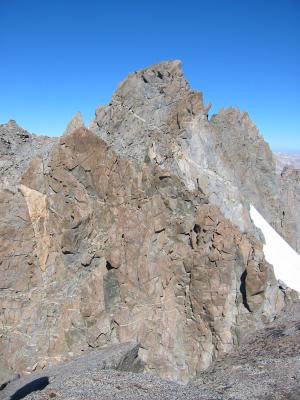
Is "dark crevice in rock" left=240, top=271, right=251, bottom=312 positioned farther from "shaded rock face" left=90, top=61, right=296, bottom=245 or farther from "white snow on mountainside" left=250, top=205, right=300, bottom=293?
"white snow on mountainside" left=250, top=205, right=300, bottom=293

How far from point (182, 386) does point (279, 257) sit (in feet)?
74.0

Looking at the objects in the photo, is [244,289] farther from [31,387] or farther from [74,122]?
[74,122]

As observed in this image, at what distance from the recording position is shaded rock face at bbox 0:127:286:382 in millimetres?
29391

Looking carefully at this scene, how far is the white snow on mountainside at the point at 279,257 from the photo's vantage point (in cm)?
3931

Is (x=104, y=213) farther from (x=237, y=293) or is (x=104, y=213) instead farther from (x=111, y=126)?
(x=237, y=293)

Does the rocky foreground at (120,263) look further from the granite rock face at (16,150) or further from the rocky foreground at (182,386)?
the rocky foreground at (182,386)

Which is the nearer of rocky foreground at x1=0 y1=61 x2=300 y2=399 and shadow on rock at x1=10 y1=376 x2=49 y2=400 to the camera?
shadow on rock at x1=10 y1=376 x2=49 y2=400

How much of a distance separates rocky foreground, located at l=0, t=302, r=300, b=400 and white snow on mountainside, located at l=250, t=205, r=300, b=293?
9.49 metres

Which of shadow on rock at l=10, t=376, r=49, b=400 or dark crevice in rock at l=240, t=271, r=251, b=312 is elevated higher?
dark crevice in rock at l=240, t=271, r=251, b=312

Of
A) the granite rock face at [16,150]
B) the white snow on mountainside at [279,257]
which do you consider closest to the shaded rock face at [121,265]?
the granite rock face at [16,150]

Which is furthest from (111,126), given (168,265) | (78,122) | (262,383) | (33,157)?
(262,383)

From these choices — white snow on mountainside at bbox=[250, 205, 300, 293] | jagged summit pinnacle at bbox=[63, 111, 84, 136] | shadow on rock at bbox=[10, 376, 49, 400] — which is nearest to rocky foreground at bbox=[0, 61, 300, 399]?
jagged summit pinnacle at bbox=[63, 111, 84, 136]

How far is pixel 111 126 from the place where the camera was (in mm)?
35969

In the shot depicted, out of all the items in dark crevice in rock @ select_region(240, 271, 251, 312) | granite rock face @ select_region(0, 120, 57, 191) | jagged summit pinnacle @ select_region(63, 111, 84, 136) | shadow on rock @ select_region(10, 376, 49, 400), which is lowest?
shadow on rock @ select_region(10, 376, 49, 400)
